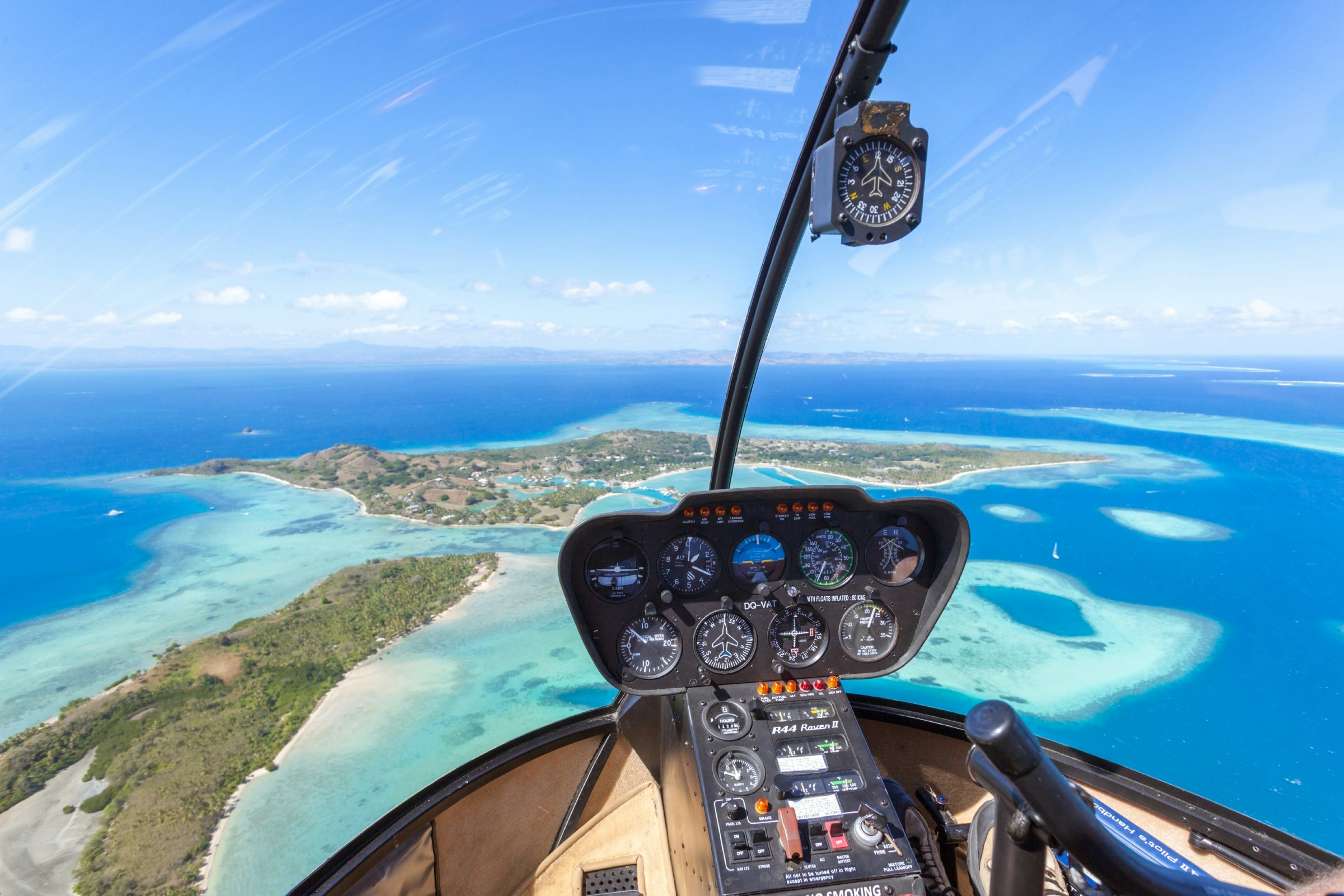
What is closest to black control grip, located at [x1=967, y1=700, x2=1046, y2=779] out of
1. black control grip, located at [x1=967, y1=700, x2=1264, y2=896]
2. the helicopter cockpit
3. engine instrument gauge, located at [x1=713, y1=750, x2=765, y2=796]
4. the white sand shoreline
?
black control grip, located at [x1=967, y1=700, x2=1264, y2=896]

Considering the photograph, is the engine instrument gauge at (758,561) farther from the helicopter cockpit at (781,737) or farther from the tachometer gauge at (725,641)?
the tachometer gauge at (725,641)

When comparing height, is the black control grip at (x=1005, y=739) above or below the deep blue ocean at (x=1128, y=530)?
above

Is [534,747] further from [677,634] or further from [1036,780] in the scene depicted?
[1036,780]

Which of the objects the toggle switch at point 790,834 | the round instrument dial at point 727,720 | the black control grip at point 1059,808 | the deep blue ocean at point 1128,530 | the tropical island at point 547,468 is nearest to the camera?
the black control grip at point 1059,808

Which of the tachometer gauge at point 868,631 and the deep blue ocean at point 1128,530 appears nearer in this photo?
the tachometer gauge at point 868,631


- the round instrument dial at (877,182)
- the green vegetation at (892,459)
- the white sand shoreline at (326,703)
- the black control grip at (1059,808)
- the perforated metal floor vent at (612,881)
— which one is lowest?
the white sand shoreline at (326,703)

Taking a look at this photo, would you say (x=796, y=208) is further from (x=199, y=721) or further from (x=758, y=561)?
(x=199, y=721)

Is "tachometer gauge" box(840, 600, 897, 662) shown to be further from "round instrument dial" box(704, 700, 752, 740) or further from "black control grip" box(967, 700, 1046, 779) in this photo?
"black control grip" box(967, 700, 1046, 779)

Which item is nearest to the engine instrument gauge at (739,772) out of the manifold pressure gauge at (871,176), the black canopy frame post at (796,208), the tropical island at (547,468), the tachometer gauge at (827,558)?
the tachometer gauge at (827,558)
